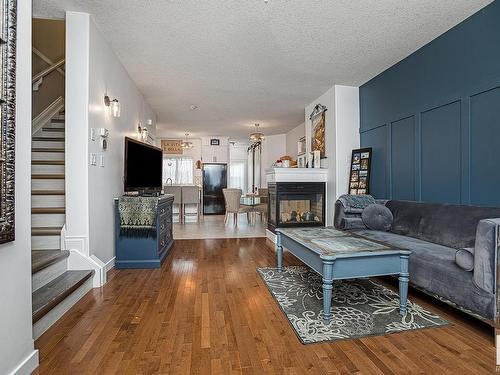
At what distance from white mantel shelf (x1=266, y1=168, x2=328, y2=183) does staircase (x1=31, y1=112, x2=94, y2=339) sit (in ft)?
10.6

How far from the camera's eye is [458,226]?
2.77 m

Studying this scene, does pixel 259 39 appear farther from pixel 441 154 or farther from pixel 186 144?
pixel 186 144

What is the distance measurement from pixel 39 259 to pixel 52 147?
2.04m

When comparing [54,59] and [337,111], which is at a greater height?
[54,59]

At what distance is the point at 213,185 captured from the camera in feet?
33.2

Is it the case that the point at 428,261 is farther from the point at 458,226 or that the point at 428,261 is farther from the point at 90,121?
the point at 90,121

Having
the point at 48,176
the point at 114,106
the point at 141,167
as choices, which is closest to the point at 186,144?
the point at 141,167

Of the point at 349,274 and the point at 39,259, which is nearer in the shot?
the point at 349,274

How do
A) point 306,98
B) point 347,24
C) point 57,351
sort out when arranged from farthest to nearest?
point 306,98 → point 347,24 → point 57,351

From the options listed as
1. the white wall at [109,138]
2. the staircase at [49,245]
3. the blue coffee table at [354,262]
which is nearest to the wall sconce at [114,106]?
the white wall at [109,138]

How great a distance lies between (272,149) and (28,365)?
29.4ft

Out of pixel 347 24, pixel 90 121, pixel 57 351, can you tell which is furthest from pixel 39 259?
pixel 347 24

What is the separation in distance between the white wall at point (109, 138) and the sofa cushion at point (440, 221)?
11.5 feet

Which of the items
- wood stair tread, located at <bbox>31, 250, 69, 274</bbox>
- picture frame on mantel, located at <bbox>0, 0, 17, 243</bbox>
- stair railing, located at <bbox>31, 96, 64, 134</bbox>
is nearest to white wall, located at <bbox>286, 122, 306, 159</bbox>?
stair railing, located at <bbox>31, 96, 64, 134</bbox>
